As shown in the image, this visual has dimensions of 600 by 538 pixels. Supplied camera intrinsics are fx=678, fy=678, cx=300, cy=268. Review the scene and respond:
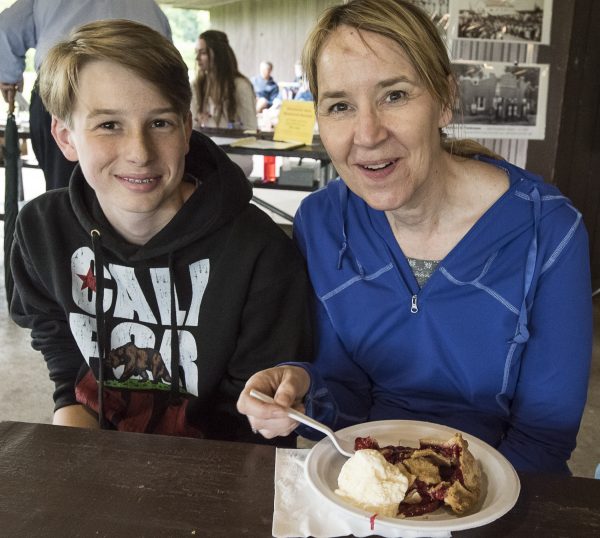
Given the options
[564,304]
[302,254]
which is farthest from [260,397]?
[564,304]

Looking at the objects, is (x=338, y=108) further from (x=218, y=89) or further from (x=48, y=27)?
(x=218, y=89)

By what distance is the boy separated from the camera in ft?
4.40

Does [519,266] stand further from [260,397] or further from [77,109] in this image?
[77,109]

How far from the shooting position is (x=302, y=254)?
4.73 feet

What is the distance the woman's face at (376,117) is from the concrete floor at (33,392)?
1.62 metres

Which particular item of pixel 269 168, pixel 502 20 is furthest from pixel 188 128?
pixel 269 168

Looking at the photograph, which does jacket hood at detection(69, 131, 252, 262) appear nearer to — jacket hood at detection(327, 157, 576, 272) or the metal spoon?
jacket hood at detection(327, 157, 576, 272)

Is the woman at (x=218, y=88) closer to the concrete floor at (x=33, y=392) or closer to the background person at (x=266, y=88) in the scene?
the concrete floor at (x=33, y=392)

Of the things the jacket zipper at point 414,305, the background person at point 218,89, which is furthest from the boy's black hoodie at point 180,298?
the background person at point 218,89

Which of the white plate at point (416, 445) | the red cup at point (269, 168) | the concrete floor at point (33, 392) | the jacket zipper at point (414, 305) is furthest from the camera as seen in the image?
the red cup at point (269, 168)

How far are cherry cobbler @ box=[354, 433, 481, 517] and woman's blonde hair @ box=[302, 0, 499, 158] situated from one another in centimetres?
64

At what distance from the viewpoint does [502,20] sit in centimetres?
353

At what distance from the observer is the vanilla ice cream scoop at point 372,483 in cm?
83

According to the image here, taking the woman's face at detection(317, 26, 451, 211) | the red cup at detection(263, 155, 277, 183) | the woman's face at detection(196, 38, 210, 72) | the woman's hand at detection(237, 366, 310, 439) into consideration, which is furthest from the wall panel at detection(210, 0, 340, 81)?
the woman's hand at detection(237, 366, 310, 439)
